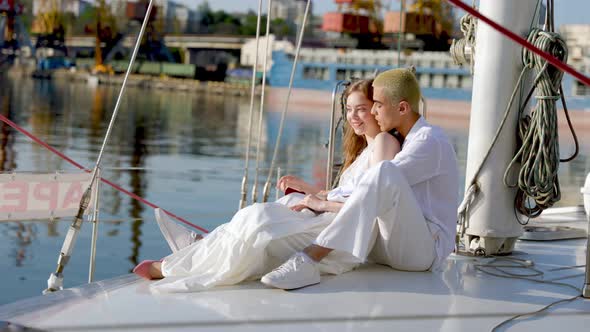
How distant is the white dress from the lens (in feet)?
8.25

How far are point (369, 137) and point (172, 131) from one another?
26.2m

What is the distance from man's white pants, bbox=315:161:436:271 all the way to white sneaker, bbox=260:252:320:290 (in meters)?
0.07

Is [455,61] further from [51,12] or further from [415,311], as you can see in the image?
[51,12]

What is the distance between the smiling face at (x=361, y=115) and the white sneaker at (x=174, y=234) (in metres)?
0.66

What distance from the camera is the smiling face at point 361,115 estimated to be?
2.87 metres

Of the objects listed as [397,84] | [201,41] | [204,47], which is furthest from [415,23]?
[397,84]

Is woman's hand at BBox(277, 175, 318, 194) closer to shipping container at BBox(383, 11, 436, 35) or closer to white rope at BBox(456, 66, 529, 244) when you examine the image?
white rope at BBox(456, 66, 529, 244)

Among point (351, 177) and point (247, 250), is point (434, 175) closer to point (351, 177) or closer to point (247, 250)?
point (351, 177)

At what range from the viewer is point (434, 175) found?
274 centimetres

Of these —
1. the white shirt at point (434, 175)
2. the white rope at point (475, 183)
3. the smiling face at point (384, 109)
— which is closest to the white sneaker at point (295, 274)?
the white shirt at point (434, 175)

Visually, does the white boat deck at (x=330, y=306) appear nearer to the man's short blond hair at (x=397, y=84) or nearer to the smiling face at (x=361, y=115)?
the smiling face at (x=361, y=115)

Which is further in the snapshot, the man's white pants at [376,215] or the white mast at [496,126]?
the white mast at [496,126]

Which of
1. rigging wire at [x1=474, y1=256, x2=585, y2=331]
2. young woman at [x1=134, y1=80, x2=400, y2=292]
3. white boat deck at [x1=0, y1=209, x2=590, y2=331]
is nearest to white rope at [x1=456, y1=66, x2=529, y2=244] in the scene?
rigging wire at [x1=474, y1=256, x2=585, y2=331]

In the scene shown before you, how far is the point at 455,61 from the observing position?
3869 mm
